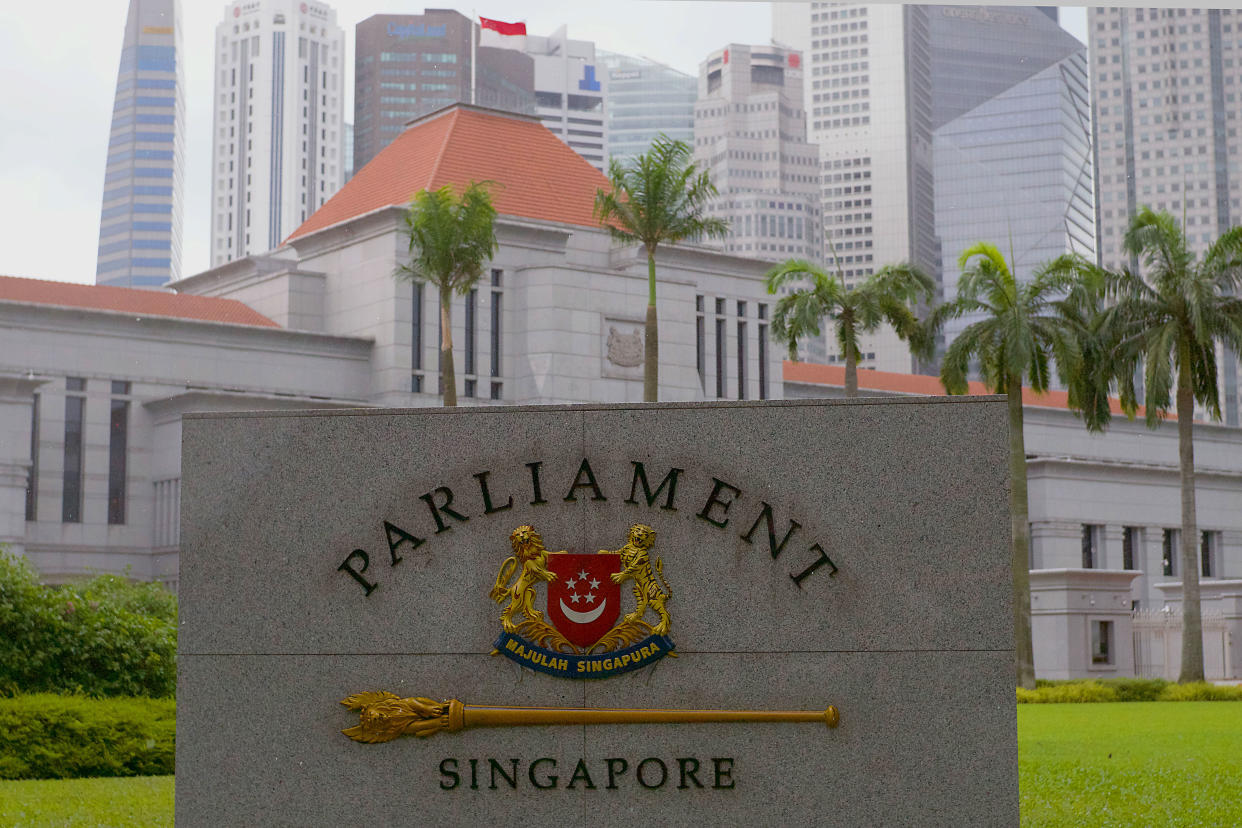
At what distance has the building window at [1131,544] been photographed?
2425 inches

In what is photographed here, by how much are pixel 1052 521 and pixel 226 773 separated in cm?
5344

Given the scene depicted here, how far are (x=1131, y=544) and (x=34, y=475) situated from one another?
1596 inches

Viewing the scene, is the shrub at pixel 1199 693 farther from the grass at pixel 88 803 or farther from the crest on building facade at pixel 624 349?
the crest on building facade at pixel 624 349

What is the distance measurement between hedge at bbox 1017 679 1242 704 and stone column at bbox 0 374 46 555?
27.1 m

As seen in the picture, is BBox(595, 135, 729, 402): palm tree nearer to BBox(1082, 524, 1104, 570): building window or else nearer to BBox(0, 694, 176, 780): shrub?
BBox(0, 694, 176, 780): shrub

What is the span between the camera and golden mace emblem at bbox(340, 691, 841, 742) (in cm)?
795

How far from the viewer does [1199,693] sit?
30.2 m

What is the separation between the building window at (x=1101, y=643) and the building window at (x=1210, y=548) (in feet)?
95.4

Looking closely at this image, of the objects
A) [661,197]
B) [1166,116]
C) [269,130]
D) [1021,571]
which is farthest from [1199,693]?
[269,130]

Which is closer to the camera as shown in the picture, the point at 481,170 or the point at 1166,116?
the point at 481,170

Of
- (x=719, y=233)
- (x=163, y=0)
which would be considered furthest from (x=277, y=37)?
(x=719, y=233)

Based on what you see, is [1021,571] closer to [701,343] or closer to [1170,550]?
[701,343]

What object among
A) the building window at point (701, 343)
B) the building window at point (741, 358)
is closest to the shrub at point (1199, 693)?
the building window at point (701, 343)

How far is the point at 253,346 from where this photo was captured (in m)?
49.7
